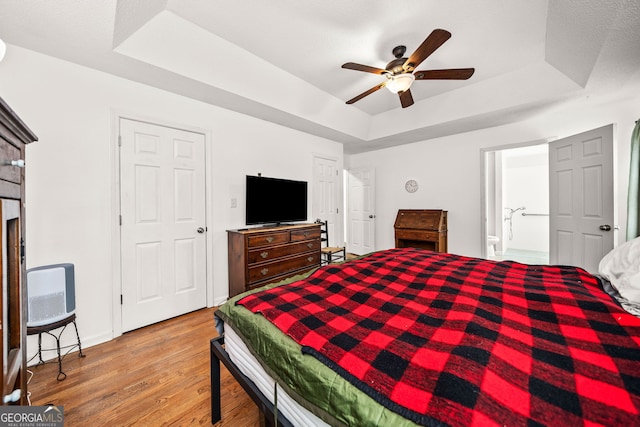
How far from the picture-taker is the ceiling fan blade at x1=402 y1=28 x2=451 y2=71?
63.7 inches

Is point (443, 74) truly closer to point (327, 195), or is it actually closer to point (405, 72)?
point (405, 72)

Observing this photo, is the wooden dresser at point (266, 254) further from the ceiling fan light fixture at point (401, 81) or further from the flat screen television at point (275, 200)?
the ceiling fan light fixture at point (401, 81)

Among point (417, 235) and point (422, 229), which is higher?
point (422, 229)

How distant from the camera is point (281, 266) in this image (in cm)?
305

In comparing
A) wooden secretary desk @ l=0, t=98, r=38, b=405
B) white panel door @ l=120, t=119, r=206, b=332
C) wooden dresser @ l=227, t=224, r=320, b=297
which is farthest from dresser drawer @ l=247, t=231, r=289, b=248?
wooden secretary desk @ l=0, t=98, r=38, b=405

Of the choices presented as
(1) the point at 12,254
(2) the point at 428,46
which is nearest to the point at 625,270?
(2) the point at 428,46

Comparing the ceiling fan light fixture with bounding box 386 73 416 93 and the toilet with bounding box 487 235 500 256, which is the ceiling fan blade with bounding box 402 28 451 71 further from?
the toilet with bounding box 487 235 500 256

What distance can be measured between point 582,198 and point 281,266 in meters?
→ 3.56

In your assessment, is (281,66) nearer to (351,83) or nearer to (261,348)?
(351,83)

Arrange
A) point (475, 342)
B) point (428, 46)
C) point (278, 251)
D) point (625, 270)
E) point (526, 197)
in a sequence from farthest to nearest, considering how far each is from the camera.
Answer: point (526, 197), point (278, 251), point (428, 46), point (625, 270), point (475, 342)

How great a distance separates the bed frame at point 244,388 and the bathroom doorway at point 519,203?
215 inches

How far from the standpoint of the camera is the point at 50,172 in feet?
6.29

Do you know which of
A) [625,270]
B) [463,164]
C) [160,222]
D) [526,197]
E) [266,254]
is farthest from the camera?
[526,197]

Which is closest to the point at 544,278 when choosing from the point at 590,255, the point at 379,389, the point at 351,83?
the point at 379,389
